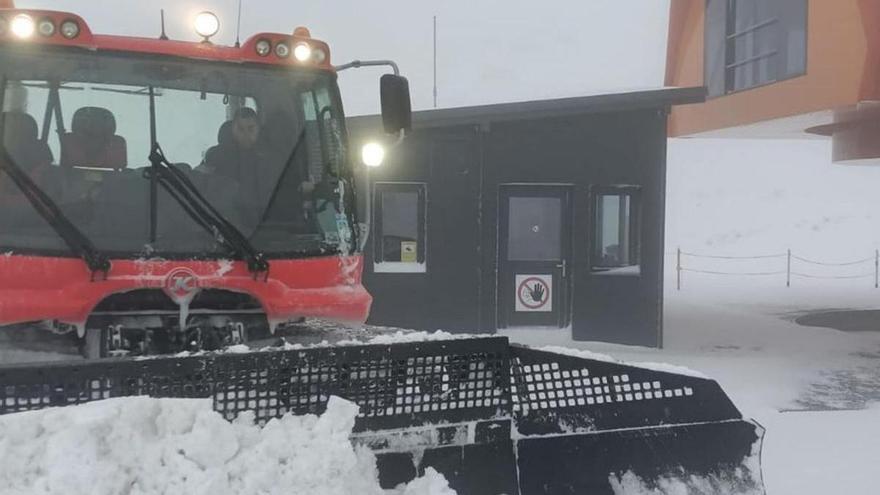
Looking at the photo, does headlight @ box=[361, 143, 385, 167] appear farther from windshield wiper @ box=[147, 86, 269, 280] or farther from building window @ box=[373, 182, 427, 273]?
building window @ box=[373, 182, 427, 273]

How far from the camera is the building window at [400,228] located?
11.7 metres

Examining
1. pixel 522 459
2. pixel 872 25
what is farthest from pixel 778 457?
pixel 872 25

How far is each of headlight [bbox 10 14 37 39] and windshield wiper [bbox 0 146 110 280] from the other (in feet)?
1.66

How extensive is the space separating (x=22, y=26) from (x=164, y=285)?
4.22ft

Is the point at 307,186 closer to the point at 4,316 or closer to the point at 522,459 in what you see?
the point at 4,316

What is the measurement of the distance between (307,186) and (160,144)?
694 mm

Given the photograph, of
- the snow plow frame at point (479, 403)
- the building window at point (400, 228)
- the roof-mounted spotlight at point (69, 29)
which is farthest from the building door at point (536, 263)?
the roof-mounted spotlight at point (69, 29)

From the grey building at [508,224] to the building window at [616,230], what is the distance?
0.02 m

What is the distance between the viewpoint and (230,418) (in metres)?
2.70

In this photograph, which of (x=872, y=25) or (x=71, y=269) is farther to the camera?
(x=872, y=25)

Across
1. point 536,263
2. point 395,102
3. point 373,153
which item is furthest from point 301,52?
point 536,263

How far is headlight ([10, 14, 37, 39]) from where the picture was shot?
3.38m

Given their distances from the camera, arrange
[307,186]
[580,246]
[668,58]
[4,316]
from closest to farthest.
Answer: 1. [4,316]
2. [307,186]
3. [580,246]
4. [668,58]

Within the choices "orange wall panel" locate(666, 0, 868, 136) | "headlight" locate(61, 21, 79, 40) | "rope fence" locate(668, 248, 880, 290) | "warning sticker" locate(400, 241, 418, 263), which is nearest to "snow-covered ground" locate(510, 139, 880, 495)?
"rope fence" locate(668, 248, 880, 290)
